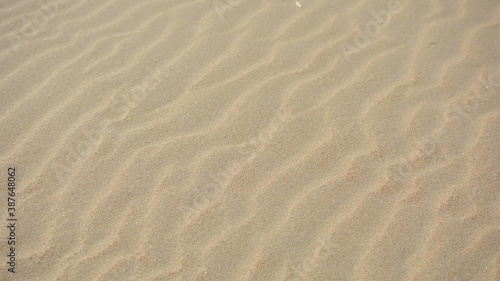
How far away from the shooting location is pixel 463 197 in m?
2.47

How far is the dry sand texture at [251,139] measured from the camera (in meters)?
2.26

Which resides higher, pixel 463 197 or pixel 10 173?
pixel 10 173

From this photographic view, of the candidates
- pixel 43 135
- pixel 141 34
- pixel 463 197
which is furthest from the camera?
pixel 141 34

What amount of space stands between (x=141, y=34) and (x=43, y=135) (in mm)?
1007

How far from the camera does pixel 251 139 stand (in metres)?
2.71

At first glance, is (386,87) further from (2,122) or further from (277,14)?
(2,122)

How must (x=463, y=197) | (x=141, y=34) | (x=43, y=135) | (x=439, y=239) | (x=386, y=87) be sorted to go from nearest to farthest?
1. (x=439, y=239)
2. (x=463, y=197)
3. (x=43, y=135)
4. (x=386, y=87)
5. (x=141, y=34)

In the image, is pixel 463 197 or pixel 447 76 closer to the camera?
pixel 463 197

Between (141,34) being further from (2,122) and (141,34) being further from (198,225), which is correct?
(198,225)

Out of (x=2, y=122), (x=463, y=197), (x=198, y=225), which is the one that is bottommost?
(x=463, y=197)

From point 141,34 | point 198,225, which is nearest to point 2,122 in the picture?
point 141,34

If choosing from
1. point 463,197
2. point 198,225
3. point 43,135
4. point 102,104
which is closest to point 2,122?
point 43,135

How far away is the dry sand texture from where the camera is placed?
2.26 meters

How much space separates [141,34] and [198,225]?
1550mm
